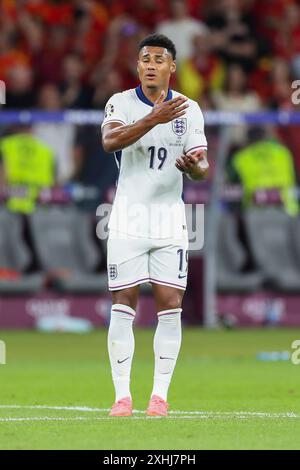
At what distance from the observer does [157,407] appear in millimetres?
9969

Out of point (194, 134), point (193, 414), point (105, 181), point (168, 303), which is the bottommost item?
point (193, 414)

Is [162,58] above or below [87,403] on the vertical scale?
above

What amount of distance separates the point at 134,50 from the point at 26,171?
260 centimetres

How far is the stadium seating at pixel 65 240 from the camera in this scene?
19781 mm

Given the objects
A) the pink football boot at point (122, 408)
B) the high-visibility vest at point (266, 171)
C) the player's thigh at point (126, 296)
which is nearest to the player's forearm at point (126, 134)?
the player's thigh at point (126, 296)

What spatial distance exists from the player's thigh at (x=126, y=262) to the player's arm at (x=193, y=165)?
0.59 metres

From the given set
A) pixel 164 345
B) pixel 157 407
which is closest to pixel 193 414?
pixel 157 407

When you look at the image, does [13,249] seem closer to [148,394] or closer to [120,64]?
[120,64]

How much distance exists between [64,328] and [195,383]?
598 cm

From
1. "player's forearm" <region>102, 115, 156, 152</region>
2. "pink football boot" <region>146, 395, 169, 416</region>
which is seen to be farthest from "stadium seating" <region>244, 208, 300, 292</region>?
"player's forearm" <region>102, 115, 156, 152</region>

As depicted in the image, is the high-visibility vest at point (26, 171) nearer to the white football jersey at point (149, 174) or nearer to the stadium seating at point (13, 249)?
the stadium seating at point (13, 249)
